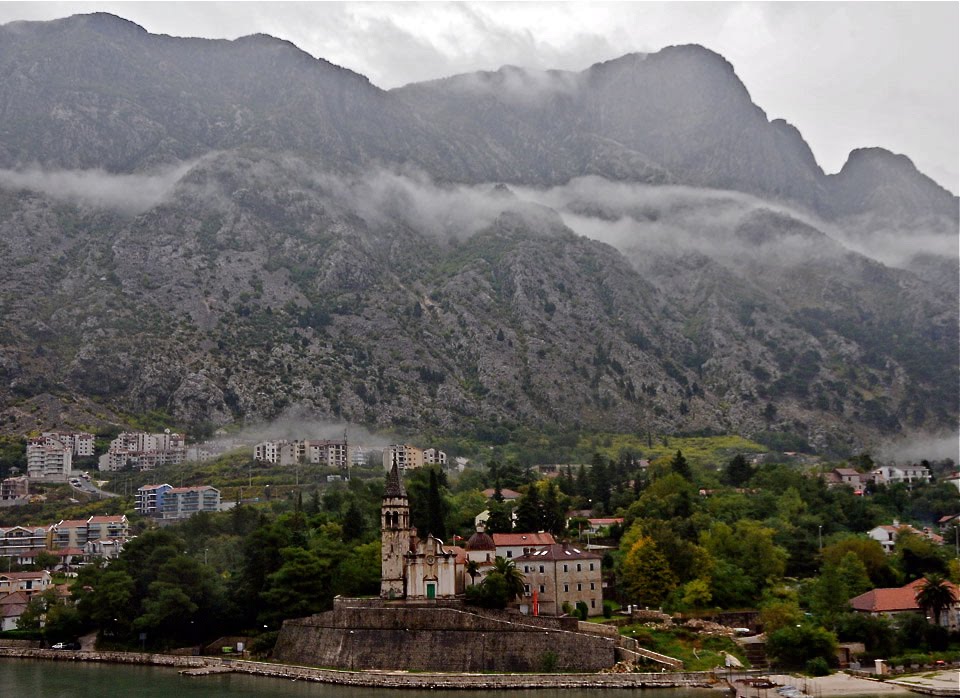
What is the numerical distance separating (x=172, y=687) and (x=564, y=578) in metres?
29.3

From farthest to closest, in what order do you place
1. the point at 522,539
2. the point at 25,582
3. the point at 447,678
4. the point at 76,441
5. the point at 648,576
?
the point at 76,441 → the point at 25,582 → the point at 522,539 → the point at 648,576 → the point at 447,678

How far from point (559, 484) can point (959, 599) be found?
189ft

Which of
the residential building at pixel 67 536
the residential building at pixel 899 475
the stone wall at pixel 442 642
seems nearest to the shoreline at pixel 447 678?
the stone wall at pixel 442 642

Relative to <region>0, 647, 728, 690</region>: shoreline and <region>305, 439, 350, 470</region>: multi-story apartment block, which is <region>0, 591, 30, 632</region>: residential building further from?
<region>305, 439, 350, 470</region>: multi-story apartment block

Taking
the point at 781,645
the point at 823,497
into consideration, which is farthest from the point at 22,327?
the point at 781,645

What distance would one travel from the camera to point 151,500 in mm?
143125

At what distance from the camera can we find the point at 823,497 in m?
115

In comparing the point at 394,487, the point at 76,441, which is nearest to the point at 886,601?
the point at 394,487

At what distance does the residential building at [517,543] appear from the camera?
3292 inches

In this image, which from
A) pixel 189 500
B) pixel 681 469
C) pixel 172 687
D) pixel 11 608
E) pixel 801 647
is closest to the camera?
pixel 801 647

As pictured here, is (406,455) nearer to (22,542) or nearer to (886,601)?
(22,542)

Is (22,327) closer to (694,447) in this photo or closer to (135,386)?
(135,386)

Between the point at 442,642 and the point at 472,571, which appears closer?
the point at 442,642

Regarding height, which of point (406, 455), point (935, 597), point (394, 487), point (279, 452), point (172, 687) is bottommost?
point (172, 687)
